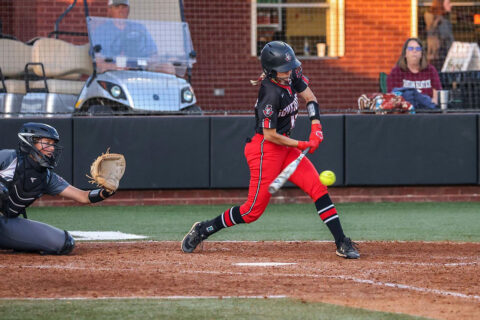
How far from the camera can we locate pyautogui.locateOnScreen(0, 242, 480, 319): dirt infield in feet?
18.1

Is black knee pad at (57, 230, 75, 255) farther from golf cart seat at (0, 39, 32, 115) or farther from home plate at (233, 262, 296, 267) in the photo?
golf cart seat at (0, 39, 32, 115)

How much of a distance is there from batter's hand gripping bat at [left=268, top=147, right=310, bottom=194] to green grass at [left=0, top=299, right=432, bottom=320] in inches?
71.6

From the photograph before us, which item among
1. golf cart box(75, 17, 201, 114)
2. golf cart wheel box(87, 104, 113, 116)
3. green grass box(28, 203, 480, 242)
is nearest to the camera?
green grass box(28, 203, 480, 242)

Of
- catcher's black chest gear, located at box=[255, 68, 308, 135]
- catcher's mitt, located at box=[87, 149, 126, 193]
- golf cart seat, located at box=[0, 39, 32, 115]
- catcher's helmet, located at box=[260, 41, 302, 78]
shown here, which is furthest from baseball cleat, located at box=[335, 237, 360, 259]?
golf cart seat, located at box=[0, 39, 32, 115]

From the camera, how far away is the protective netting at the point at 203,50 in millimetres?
12938

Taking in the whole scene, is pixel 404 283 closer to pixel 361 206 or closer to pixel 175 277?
pixel 175 277

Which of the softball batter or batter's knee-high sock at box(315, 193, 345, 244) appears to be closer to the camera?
the softball batter

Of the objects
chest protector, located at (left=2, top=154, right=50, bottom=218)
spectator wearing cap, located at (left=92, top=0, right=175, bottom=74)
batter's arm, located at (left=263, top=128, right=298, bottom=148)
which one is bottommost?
chest protector, located at (left=2, top=154, right=50, bottom=218)

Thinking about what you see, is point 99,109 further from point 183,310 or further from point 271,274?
point 183,310

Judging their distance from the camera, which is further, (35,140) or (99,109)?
(99,109)

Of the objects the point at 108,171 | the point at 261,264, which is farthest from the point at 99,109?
the point at 261,264

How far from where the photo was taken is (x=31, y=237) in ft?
24.6

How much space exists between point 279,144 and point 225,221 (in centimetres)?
85

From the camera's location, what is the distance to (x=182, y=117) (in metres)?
12.5
